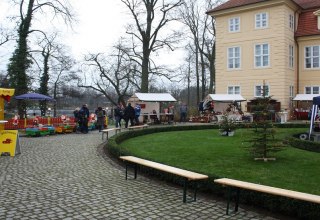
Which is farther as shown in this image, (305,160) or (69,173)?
(305,160)

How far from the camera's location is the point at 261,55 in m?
33.5

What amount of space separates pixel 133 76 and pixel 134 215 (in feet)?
145

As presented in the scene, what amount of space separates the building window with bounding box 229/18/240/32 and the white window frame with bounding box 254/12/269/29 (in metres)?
1.84

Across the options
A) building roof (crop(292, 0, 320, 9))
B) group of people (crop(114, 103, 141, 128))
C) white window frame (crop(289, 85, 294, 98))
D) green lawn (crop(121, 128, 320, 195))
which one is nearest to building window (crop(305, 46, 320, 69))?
white window frame (crop(289, 85, 294, 98))

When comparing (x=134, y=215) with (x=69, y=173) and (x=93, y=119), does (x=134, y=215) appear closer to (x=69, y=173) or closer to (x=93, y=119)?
(x=69, y=173)

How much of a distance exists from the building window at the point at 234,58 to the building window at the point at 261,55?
186cm

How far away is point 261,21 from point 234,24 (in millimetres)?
2751

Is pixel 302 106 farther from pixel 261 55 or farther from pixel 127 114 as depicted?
pixel 127 114

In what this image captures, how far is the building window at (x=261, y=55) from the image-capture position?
109ft

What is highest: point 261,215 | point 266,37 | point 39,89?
point 266,37

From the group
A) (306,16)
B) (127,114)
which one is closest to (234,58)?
(306,16)

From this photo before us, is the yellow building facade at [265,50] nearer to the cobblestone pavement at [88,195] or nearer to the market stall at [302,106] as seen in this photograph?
the market stall at [302,106]

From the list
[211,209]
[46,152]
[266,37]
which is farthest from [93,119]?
[211,209]

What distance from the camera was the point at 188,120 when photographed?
119 ft
